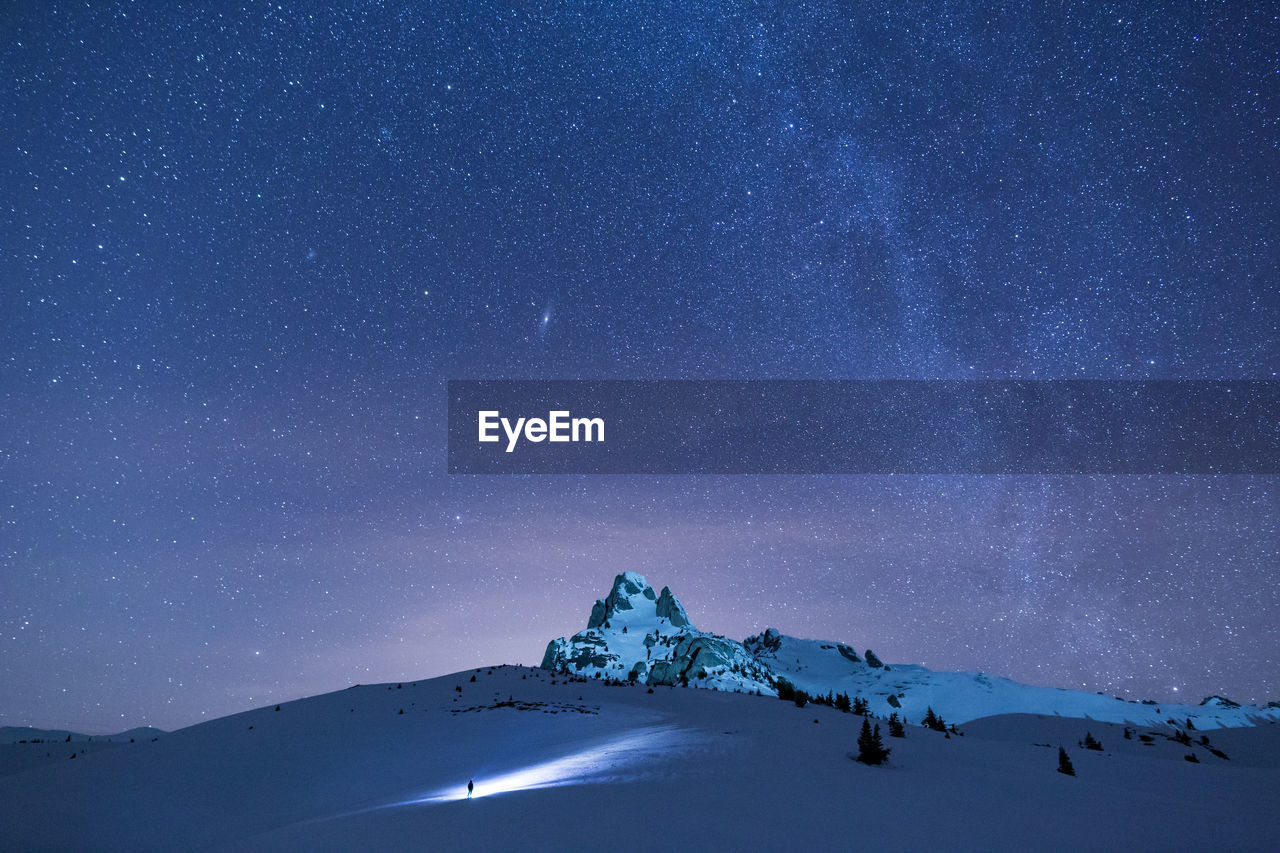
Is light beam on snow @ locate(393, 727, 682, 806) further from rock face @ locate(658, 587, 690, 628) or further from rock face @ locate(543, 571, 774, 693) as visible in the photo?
rock face @ locate(658, 587, 690, 628)

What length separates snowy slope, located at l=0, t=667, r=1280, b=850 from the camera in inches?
332

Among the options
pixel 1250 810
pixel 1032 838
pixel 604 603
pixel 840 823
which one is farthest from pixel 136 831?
pixel 604 603

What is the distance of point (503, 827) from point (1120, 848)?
27.2 feet

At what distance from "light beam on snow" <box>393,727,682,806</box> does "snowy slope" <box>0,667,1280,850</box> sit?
91 mm

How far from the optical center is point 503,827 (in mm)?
8852

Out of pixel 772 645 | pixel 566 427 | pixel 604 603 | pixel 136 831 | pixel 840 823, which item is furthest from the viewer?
pixel 772 645

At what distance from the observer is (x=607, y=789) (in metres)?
10.3

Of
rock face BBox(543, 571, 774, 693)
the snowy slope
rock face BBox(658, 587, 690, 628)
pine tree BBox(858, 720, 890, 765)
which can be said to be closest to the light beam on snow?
the snowy slope

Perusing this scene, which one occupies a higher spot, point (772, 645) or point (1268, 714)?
point (772, 645)

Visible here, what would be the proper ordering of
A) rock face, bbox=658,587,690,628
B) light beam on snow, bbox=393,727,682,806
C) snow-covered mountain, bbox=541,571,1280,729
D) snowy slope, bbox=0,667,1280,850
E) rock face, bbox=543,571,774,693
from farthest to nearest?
rock face, bbox=658,587,690,628 < snow-covered mountain, bbox=541,571,1280,729 < rock face, bbox=543,571,774,693 < light beam on snow, bbox=393,727,682,806 < snowy slope, bbox=0,667,1280,850

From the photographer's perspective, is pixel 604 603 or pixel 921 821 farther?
pixel 604 603

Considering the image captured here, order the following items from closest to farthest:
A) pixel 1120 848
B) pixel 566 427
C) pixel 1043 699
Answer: pixel 1120 848 → pixel 566 427 → pixel 1043 699

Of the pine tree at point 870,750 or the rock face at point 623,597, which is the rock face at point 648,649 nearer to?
the rock face at point 623,597

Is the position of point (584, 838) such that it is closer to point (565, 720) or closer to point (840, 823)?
point (840, 823)
